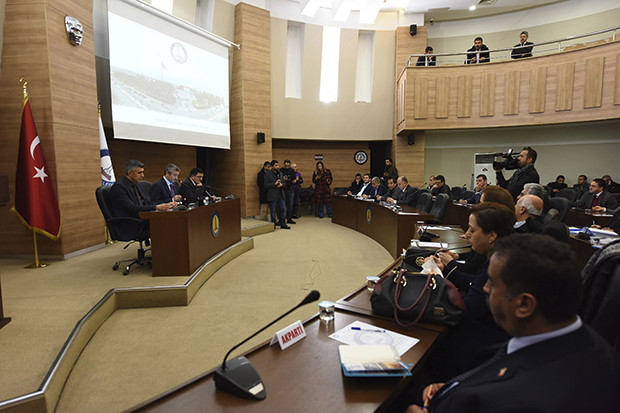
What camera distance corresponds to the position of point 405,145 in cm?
958

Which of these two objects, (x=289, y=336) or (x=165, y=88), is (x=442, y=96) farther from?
(x=289, y=336)

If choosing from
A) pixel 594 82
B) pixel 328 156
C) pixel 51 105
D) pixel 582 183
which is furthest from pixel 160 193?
pixel 582 183

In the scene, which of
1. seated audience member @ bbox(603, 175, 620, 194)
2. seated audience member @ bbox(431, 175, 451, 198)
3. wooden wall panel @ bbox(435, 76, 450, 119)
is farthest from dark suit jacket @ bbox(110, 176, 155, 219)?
seated audience member @ bbox(603, 175, 620, 194)

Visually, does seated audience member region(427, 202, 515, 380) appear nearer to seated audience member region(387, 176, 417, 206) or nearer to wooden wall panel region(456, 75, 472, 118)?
seated audience member region(387, 176, 417, 206)

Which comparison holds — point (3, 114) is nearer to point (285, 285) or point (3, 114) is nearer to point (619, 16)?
point (285, 285)

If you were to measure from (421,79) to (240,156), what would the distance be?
15.8ft

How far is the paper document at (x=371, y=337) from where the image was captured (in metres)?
1.35

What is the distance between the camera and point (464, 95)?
8.45 meters

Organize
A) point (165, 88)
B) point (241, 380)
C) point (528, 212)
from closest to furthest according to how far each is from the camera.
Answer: point (241, 380) → point (528, 212) → point (165, 88)

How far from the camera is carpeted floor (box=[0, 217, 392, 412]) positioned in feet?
6.88

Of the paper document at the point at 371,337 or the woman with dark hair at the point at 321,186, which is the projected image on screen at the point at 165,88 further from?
the paper document at the point at 371,337

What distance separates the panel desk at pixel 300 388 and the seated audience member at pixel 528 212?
165 centimetres

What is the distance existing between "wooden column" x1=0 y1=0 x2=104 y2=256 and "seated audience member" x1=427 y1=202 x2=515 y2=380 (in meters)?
4.62

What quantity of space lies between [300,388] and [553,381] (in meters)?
0.68
